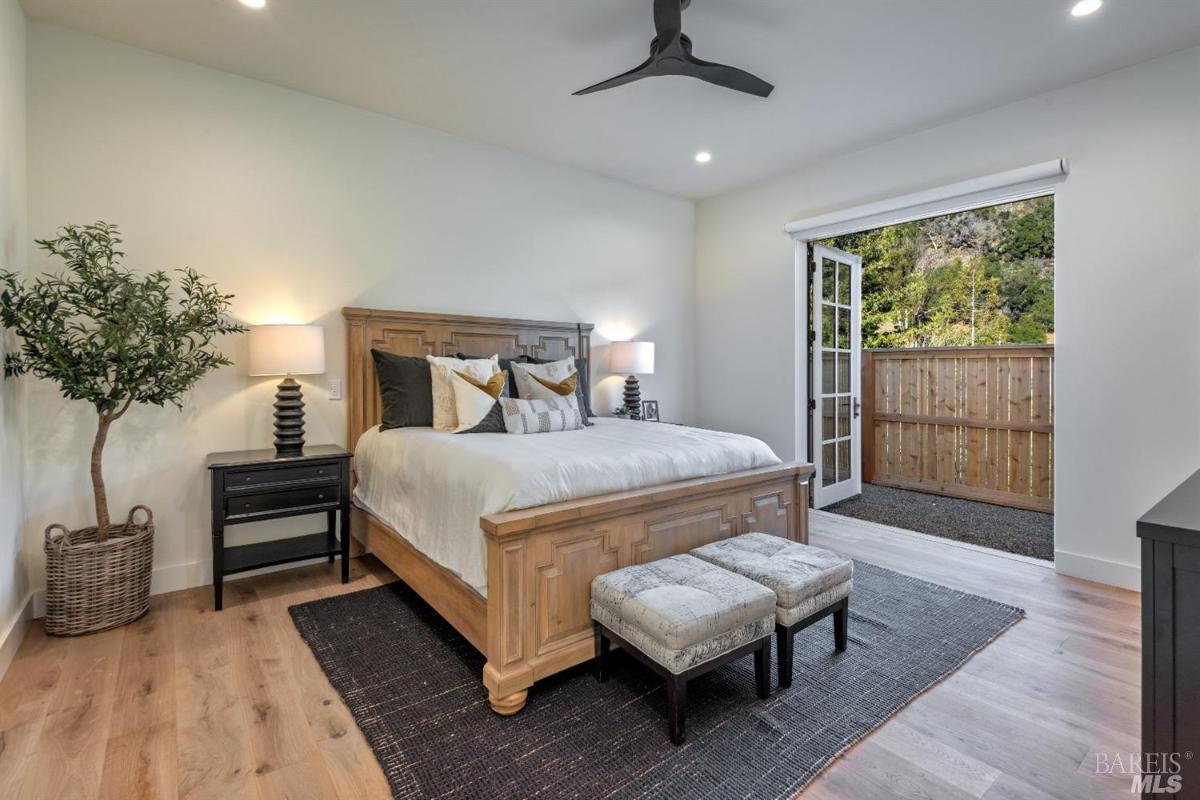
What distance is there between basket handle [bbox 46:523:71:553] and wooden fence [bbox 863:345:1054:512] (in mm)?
6054

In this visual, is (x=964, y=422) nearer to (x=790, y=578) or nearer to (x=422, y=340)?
(x=790, y=578)

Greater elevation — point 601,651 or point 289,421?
point 289,421

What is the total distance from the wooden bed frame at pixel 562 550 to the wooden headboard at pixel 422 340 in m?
0.66

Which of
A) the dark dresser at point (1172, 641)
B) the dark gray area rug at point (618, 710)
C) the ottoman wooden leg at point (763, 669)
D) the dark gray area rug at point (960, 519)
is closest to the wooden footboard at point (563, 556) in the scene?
the dark gray area rug at point (618, 710)

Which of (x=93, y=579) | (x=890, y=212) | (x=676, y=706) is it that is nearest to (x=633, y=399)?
(x=890, y=212)

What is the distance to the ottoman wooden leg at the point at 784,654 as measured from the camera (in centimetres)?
196

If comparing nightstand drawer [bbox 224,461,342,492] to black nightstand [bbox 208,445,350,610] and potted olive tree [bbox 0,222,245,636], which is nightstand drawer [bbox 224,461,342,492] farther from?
potted olive tree [bbox 0,222,245,636]

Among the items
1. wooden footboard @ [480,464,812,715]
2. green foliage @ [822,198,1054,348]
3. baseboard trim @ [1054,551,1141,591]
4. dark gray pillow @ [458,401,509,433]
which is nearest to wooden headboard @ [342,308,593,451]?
dark gray pillow @ [458,401,509,433]

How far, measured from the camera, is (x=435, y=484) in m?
2.30

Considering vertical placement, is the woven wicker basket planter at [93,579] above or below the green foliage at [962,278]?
below

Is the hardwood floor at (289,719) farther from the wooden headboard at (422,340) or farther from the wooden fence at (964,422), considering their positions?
the wooden fence at (964,422)

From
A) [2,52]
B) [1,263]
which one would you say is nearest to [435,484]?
[1,263]

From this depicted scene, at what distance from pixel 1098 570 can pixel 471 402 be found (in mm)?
3435

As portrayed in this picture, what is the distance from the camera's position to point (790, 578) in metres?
1.97
